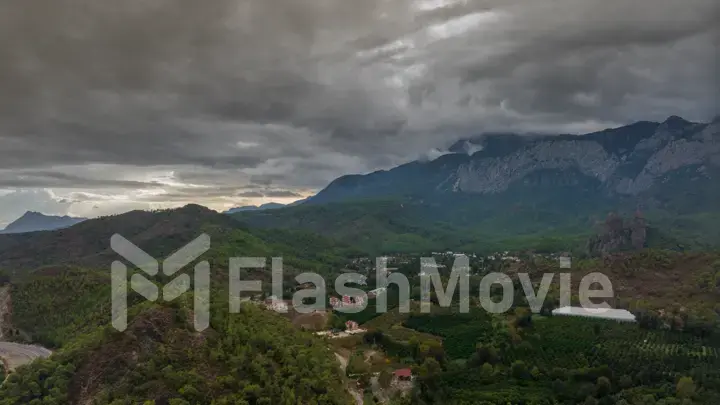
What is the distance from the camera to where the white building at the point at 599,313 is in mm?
82506

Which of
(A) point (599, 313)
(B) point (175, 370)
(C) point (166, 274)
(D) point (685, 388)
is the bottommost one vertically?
(D) point (685, 388)

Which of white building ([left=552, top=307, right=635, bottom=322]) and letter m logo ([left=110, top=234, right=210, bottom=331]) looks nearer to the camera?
letter m logo ([left=110, top=234, right=210, bottom=331])

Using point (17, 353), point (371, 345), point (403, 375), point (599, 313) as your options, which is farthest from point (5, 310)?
point (599, 313)

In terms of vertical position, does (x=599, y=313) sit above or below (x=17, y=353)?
above

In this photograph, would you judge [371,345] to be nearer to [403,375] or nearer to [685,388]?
[403,375]

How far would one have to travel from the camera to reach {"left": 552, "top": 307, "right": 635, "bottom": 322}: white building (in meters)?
82.5

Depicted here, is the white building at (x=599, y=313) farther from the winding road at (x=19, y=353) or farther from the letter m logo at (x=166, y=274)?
the winding road at (x=19, y=353)

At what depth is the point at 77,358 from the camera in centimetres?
4709

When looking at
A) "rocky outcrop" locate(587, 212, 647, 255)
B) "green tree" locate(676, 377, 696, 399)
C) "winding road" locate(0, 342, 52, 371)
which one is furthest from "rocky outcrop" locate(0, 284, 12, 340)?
"rocky outcrop" locate(587, 212, 647, 255)

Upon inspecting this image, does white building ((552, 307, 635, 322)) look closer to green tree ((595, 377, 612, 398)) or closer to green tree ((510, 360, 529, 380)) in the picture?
green tree ((510, 360, 529, 380))

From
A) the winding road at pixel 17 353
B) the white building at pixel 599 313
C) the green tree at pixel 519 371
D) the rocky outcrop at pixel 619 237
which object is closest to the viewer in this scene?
the green tree at pixel 519 371

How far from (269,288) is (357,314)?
2887 centimetres

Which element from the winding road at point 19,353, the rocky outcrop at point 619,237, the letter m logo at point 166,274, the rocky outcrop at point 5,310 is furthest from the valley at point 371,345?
the rocky outcrop at point 619,237

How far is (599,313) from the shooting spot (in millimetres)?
85312
